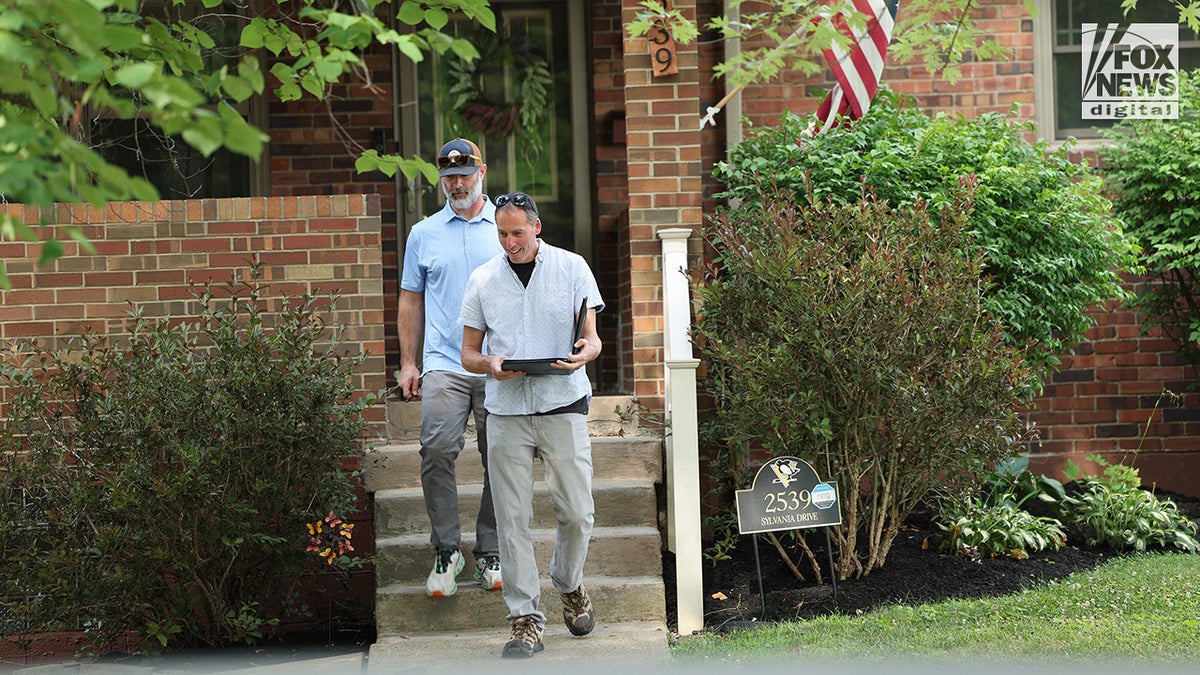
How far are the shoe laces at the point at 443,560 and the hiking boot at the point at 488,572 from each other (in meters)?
0.16

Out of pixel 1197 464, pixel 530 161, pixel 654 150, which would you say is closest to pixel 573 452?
pixel 654 150

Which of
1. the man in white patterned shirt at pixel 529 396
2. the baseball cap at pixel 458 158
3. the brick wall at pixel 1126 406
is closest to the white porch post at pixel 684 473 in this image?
the man in white patterned shirt at pixel 529 396

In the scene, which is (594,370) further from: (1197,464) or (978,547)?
(1197,464)

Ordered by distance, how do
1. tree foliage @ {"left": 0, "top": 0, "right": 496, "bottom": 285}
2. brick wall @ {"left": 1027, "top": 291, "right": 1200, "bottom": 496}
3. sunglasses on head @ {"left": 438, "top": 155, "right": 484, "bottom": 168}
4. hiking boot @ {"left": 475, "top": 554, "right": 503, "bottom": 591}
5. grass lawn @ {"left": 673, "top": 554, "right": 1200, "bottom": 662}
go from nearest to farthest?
tree foliage @ {"left": 0, "top": 0, "right": 496, "bottom": 285}, grass lawn @ {"left": 673, "top": 554, "right": 1200, "bottom": 662}, hiking boot @ {"left": 475, "top": 554, "right": 503, "bottom": 591}, sunglasses on head @ {"left": 438, "top": 155, "right": 484, "bottom": 168}, brick wall @ {"left": 1027, "top": 291, "right": 1200, "bottom": 496}

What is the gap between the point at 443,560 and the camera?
5.70 meters

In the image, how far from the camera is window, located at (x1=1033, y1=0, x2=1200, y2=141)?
8.50 metres

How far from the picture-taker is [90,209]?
6551 millimetres

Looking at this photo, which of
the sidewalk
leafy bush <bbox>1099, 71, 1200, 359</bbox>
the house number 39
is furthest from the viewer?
leafy bush <bbox>1099, 71, 1200, 359</bbox>

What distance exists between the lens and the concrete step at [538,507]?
620cm

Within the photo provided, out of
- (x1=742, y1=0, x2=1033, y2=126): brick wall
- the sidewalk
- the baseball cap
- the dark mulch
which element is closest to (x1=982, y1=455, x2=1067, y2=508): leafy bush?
the dark mulch

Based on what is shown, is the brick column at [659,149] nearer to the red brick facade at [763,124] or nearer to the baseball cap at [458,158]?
the red brick facade at [763,124]

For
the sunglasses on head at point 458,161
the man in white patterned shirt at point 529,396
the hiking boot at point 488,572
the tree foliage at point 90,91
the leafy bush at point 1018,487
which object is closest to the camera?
the tree foliage at point 90,91

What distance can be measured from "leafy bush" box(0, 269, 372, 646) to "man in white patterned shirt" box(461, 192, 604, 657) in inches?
38.9
